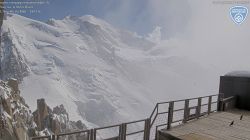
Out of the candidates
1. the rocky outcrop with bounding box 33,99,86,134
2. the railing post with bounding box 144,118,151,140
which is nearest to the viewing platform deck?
the railing post with bounding box 144,118,151,140

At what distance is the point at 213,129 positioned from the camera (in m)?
8.59

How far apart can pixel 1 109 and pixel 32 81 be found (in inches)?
1758

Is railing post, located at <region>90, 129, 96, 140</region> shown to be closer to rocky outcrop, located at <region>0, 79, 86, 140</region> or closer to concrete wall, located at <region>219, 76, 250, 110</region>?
concrete wall, located at <region>219, 76, 250, 110</region>

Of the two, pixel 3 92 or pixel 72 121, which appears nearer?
pixel 3 92

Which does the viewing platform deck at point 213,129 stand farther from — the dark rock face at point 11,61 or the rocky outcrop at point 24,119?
the dark rock face at point 11,61

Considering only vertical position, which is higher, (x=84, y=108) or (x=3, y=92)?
(x=3, y=92)

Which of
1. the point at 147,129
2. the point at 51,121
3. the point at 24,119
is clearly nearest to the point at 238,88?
the point at 147,129

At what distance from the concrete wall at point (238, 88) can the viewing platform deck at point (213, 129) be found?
226 centimetres

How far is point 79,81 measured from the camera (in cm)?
13112

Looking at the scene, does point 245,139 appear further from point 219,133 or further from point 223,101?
point 223,101

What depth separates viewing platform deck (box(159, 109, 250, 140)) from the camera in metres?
7.53

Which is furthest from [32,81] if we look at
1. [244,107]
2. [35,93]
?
[244,107]

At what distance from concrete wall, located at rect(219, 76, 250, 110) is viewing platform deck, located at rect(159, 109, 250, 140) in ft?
7.43

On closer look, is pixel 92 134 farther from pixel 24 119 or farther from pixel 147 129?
pixel 24 119
